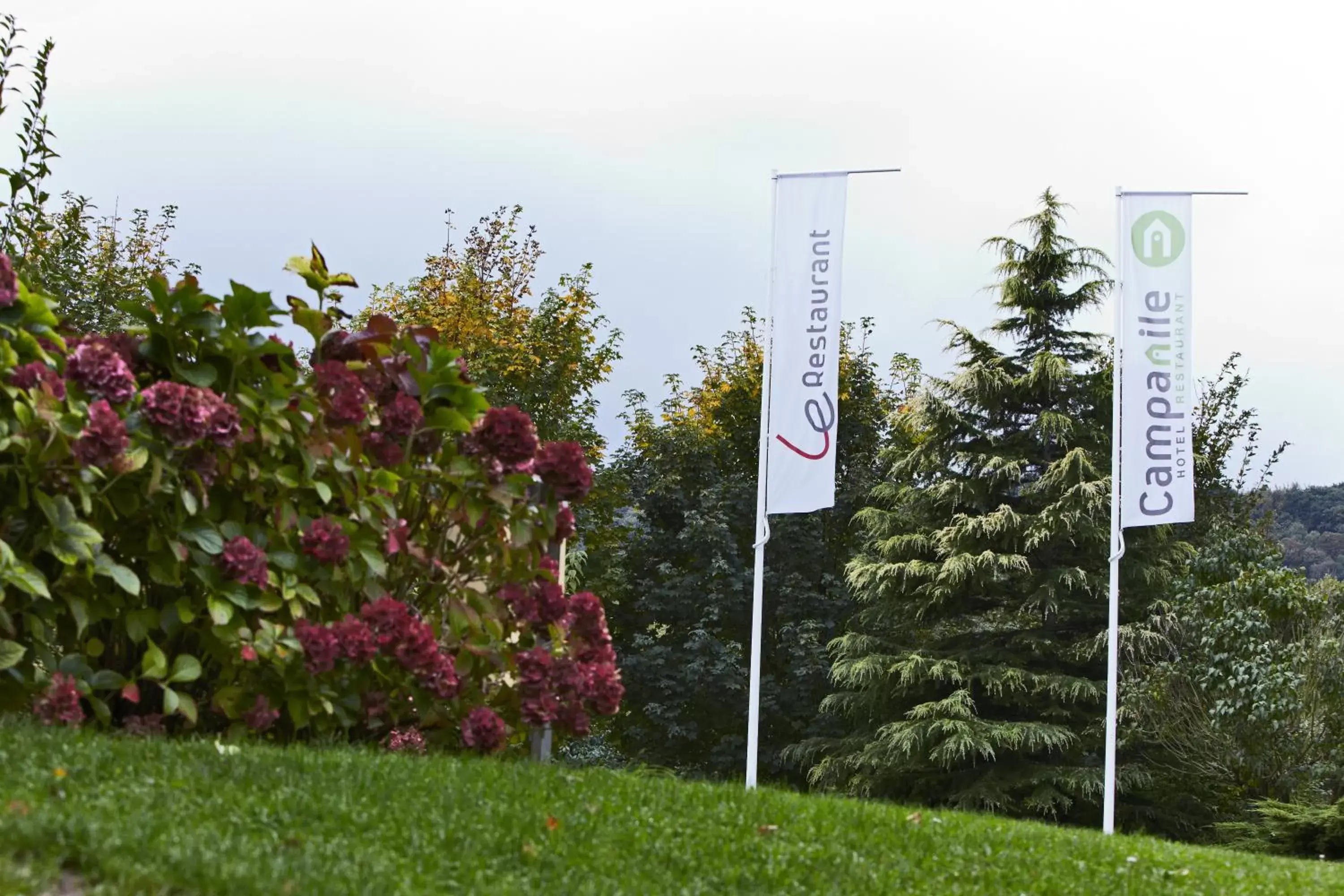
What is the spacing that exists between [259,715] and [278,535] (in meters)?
0.68

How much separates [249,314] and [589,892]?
266 cm

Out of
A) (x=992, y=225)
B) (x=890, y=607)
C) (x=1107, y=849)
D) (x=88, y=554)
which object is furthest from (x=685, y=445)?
(x=88, y=554)

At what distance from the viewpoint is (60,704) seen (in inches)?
180

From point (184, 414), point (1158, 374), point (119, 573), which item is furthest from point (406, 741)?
point (1158, 374)

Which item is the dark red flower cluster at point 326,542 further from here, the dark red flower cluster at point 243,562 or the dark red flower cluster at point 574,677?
the dark red flower cluster at point 574,677

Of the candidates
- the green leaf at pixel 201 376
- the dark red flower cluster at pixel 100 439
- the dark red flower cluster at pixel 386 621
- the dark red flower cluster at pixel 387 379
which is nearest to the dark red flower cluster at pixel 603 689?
the dark red flower cluster at pixel 386 621

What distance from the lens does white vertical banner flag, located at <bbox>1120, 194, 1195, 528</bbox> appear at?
1149 cm

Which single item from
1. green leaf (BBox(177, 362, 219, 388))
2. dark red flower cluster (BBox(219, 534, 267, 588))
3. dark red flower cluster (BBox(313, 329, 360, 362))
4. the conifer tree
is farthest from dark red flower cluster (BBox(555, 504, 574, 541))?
the conifer tree

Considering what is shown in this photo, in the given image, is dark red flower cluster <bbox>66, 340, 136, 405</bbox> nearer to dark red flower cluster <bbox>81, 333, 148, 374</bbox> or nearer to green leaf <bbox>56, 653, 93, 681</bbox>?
dark red flower cluster <bbox>81, 333, 148, 374</bbox>

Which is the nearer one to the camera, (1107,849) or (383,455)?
(383,455)

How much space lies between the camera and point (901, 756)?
625 inches

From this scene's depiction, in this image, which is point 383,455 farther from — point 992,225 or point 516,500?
point 992,225

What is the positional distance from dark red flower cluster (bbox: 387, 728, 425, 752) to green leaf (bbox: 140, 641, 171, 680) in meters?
0.99

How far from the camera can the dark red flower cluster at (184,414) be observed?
4.49 metres
